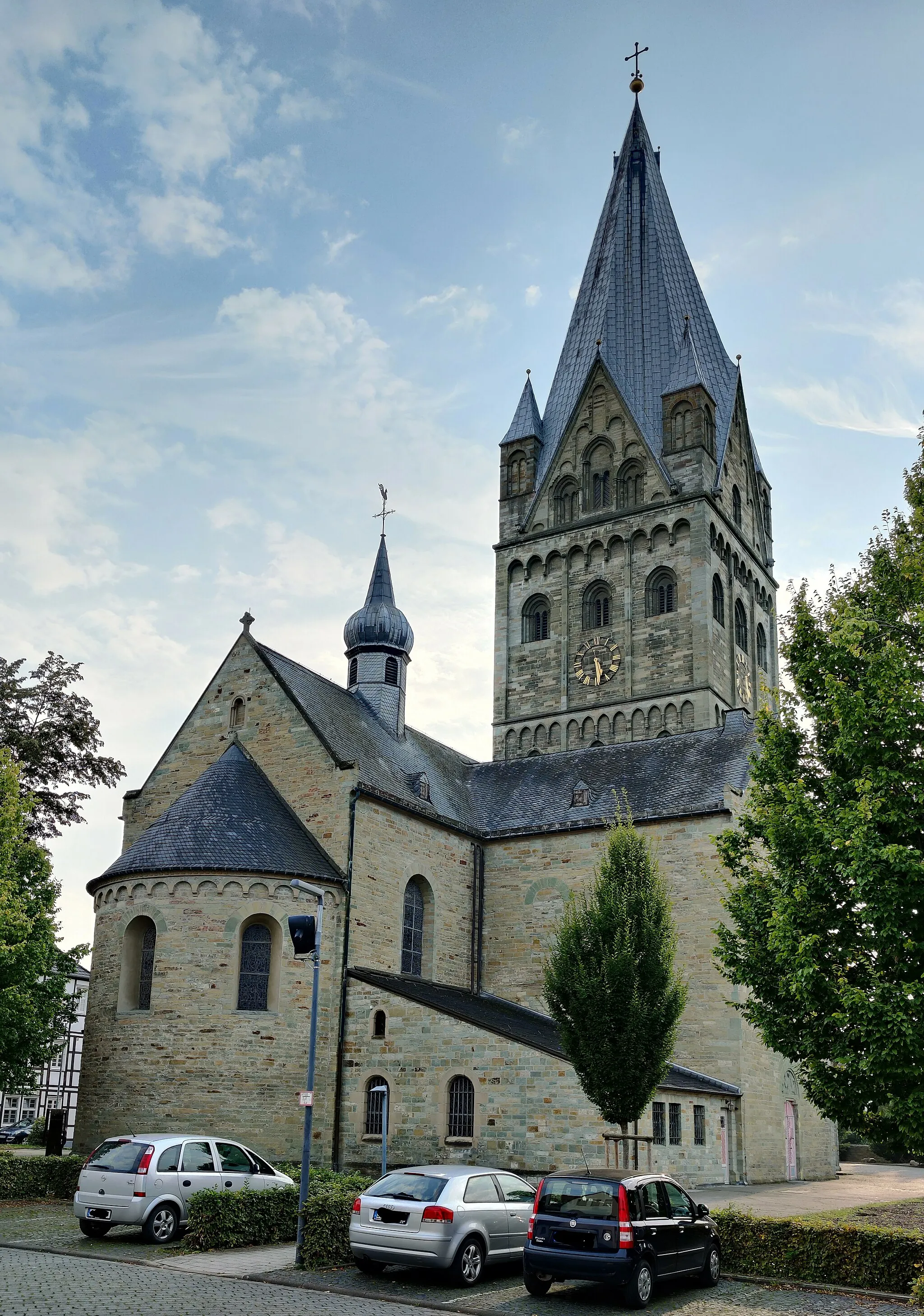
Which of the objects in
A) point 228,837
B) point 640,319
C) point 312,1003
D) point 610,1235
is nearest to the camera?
point 610,1235

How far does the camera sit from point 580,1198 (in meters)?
14.5

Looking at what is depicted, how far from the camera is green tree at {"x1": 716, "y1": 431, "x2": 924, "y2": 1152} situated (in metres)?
13.6

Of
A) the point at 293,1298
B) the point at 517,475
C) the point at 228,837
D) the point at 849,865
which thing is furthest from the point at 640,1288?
the point at 517,475

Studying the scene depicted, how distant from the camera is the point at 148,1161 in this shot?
17.4 m

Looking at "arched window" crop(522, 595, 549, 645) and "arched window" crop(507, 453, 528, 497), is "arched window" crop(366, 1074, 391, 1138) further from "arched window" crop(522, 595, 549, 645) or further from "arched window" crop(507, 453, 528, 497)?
"arched window" crop(507, 453, 528, 497)

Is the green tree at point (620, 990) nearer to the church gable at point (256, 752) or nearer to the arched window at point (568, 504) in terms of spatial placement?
the church gable at point (256, 752)

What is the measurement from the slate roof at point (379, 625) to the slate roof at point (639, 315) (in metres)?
14.6

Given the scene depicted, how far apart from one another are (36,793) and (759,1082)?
21.5 m

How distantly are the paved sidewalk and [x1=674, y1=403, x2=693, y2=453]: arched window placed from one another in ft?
91.5

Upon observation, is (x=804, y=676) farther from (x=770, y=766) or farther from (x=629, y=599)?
(x=629, y=599)

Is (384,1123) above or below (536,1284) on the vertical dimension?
above

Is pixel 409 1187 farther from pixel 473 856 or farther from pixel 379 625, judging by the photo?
pixel 379 625

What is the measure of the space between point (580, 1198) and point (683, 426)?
40020 millimetres

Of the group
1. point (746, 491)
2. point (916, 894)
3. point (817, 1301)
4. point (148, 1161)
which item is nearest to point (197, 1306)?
point (148, 1161)
